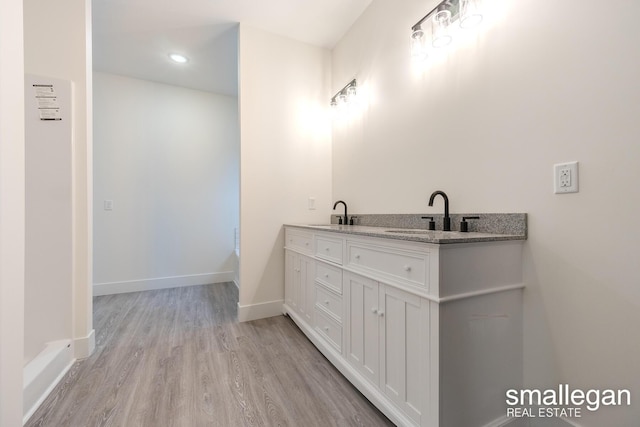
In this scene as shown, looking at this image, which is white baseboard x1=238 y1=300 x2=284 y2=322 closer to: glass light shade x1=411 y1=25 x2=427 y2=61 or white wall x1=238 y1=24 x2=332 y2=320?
white wall x1=238 y1=24 x2=332 y2=320

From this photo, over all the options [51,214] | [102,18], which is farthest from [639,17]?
[102,18]

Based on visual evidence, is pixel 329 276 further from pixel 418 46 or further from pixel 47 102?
pixel 47 102

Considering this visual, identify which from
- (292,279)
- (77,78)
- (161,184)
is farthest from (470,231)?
(161,184)

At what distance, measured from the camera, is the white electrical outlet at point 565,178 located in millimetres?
994

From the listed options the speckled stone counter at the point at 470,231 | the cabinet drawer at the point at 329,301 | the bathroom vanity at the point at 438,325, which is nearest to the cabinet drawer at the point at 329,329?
the cabinet drawer at the point at 329,301

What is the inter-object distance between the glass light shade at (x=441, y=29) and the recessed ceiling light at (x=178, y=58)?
2.62m

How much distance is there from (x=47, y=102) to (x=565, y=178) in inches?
113

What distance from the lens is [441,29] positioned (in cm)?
149

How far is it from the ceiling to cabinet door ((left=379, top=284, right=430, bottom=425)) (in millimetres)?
2378

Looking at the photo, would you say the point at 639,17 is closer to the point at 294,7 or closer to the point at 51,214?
the point at 294,7

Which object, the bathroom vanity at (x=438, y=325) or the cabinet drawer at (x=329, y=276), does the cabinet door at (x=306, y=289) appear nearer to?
the cabinet drawer at (x=329, y=276)

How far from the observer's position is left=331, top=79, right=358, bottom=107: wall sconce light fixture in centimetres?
231

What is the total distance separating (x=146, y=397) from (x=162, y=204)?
2.55 metres

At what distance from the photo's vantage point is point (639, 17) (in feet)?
2.79
